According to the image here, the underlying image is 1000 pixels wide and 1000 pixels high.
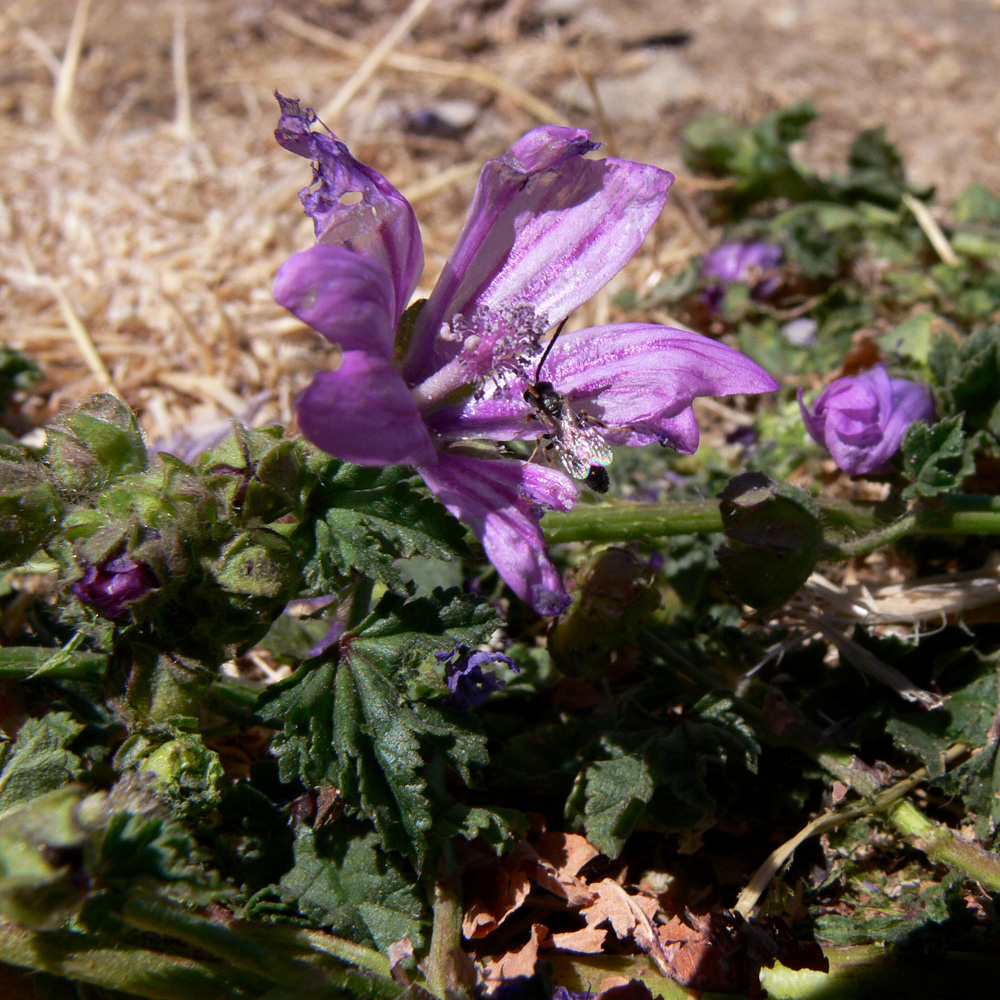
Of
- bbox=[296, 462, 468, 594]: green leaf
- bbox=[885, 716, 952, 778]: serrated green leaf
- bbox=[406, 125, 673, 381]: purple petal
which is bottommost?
bbox=[885, 716, 952, 778]: serrated green leaf

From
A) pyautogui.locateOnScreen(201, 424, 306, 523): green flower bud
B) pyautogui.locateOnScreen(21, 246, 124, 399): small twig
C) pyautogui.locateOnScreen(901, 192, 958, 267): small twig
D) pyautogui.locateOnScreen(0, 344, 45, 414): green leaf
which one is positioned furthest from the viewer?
pyautogui.locateOnScreen(901, 192, 958, 267): small twig

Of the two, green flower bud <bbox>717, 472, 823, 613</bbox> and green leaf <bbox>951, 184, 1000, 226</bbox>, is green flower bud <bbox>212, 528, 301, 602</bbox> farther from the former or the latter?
green leaf <bbox>951, 184, 1000, 226</bbox>

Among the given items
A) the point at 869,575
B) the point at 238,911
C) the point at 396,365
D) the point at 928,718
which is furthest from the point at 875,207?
the point at 238,911

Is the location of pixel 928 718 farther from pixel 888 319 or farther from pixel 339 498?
pixel 888 319

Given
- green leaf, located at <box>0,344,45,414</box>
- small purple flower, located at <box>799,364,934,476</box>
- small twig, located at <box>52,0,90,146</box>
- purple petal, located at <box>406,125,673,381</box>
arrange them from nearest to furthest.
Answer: purple petal, located at <box>406,125,673,381</box>
small purple flower, located at <box>799,364,934,476</box>
green leaf, located at <box>0,344,45,414</box>
small twig, located at <box>52,0,90,146</box>

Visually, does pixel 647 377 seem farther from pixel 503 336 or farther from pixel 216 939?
pixel 216 939

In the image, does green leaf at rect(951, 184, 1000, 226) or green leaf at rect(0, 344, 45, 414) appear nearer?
green leaf at rect(0, 344, 45, 414)

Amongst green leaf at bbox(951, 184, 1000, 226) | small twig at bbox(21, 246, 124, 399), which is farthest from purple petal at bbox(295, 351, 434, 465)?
green leaf at bbox(951, 184, 1000, 226)
